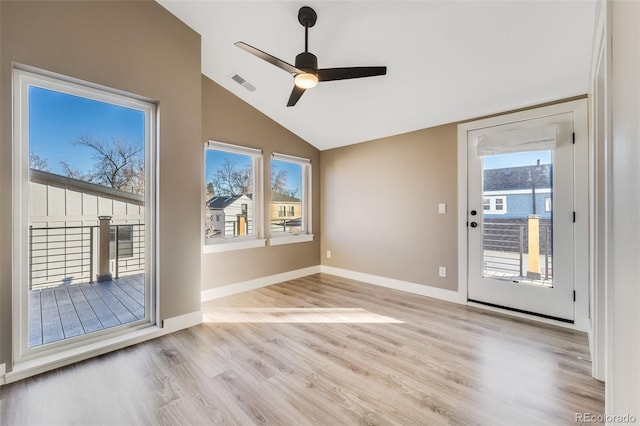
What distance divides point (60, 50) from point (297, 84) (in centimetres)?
172

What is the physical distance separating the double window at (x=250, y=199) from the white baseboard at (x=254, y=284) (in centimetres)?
49

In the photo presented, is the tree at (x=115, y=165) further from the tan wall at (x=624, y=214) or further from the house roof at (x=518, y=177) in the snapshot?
the house roof at (x=518, y=177)

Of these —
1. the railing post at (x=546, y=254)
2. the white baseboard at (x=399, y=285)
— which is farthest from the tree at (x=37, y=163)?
the railing post at (x=546, y=254)

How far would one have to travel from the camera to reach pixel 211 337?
2426 mm

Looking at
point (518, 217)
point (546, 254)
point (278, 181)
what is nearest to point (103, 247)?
point (278, 181)

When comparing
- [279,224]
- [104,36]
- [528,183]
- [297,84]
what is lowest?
[279,224]

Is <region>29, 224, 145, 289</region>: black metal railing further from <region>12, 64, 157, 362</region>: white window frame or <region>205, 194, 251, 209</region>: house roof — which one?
<region>205, 194, 251, 209</region>: house roof

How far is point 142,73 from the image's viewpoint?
7.77 feet

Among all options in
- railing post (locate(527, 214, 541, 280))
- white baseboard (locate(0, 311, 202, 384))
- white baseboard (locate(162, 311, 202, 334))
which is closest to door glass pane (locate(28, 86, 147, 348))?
white baseboard (locate(0, 311, 202, 384))

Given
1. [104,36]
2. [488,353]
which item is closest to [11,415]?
[104,36]

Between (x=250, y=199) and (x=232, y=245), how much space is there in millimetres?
716

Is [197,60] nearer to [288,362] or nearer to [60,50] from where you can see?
[60,50]

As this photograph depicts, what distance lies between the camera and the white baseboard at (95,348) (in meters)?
1.84

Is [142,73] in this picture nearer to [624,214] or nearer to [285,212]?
[285,212]
